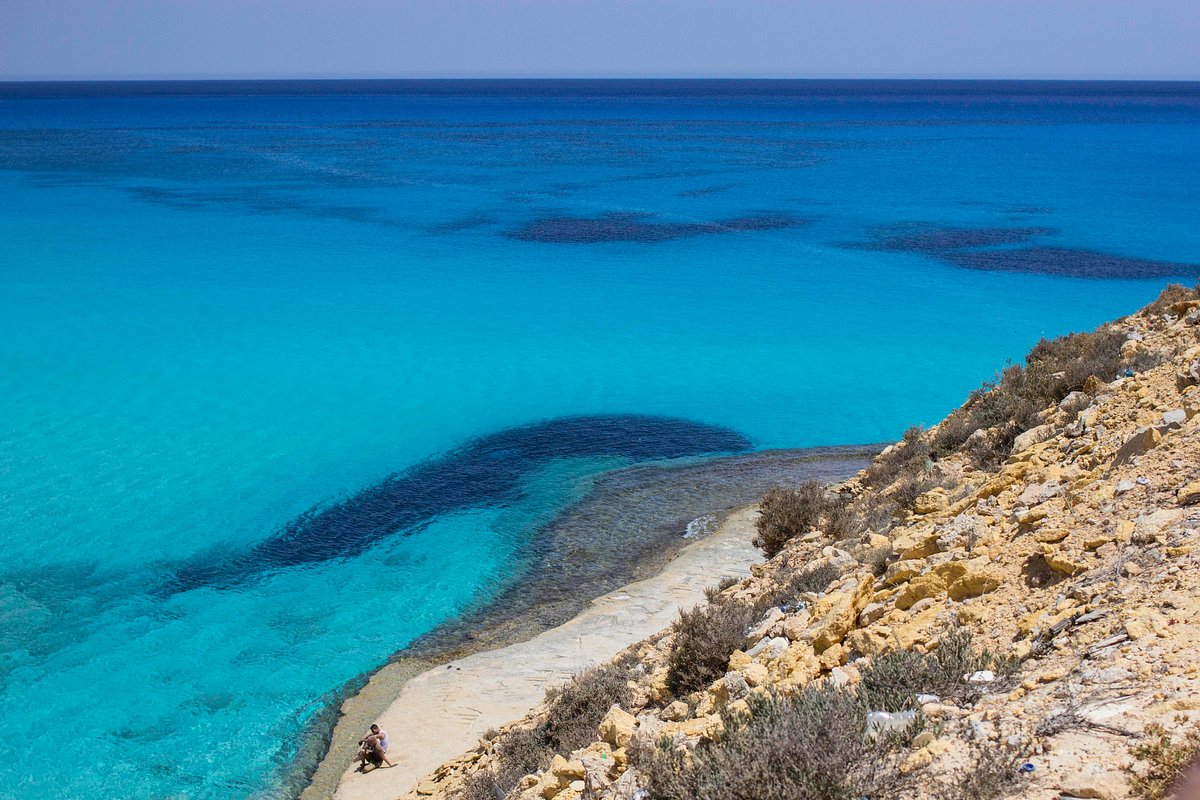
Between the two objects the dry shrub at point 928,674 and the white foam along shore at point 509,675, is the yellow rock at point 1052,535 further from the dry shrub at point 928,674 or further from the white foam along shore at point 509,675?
the white foam along shore at point 509,675

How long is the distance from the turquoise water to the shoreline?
0.51 meters

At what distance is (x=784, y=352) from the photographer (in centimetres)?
3044

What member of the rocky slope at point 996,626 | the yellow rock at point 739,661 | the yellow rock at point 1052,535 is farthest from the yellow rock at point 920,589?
the yellow rock at point 739,661

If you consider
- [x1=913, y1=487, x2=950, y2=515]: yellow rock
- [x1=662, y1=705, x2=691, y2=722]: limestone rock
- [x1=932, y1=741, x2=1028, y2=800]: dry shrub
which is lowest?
[x1=662, y1=705, x2=691, y2=722]: limestone rock

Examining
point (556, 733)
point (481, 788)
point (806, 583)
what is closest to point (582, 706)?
point (556, 733)

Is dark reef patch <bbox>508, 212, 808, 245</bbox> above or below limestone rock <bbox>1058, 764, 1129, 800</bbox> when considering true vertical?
below

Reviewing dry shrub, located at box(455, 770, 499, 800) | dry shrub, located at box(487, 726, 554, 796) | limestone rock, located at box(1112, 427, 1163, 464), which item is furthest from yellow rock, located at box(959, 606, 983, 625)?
dry shrub, located at box(455, 770, 499, 800)

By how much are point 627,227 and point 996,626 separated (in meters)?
42.2

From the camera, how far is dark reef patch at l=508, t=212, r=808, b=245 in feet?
147

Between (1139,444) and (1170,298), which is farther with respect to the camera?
(1170,298)

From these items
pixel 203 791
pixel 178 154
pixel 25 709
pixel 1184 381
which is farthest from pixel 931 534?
pixel 178 154

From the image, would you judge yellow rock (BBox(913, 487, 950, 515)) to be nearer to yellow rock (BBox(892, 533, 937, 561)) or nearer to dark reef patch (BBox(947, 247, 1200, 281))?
yellow rock (BBox(892, 533, 937, 561))

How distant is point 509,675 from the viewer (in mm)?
12750

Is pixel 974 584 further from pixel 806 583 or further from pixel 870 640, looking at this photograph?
pixel 806 583
